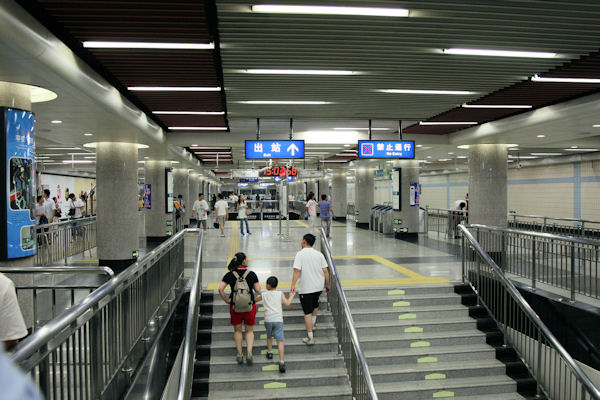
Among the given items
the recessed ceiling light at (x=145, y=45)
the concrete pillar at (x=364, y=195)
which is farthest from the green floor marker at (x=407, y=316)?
the concrete pillar at (x=364, y=195)

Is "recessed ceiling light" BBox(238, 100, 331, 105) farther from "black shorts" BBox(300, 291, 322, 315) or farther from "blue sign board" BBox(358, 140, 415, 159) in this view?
"black shorts" BBox(300, 291, 322, 315)

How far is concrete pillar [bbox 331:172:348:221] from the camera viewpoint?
96.0 feet

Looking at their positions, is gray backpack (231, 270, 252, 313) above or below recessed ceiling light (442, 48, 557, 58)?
below

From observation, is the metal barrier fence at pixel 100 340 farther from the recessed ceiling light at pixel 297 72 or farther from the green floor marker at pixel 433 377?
the green floor marker at pixel 433 377

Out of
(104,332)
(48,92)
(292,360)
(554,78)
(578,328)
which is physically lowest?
(292,360)

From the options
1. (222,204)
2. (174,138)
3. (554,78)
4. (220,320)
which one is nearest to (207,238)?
(222,204)

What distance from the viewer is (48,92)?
20.7 ft

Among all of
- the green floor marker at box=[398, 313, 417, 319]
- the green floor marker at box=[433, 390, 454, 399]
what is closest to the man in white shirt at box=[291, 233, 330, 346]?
the green floor marker at box=[398, 313, 417, 319]

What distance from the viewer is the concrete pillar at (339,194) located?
29250mm

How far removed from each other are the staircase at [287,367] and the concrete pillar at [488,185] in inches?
280

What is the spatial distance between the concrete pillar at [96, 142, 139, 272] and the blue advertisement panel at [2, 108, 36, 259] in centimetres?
563

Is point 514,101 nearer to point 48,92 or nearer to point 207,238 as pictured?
point 48,92

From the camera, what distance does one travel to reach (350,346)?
6.38 meters

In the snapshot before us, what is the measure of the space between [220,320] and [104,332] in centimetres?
416
